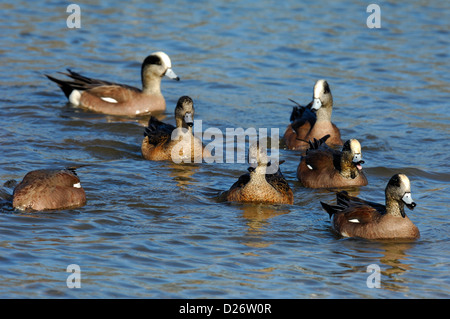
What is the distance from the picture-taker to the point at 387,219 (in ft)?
29.4

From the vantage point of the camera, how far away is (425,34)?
19.7m

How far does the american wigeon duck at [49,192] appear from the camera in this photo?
360 inches

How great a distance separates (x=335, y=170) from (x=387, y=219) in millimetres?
2197

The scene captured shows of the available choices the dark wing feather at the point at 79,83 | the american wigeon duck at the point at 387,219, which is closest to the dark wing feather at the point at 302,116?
the dark wing feather at the point at 79,83

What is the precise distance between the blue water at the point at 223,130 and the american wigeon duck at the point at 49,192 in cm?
16

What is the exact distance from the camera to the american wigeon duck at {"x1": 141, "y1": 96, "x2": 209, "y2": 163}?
476 inches

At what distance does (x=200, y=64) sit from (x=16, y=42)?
4583 mm

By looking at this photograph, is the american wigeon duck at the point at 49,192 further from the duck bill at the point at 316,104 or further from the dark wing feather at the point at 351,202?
the duck bill at the point at 316,104

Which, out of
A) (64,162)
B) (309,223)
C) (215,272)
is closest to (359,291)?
(215,272)

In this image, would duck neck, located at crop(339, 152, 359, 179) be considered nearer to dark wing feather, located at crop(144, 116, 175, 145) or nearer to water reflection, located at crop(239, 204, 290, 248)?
water reflection, located at crop(239, 204, 290, 248)

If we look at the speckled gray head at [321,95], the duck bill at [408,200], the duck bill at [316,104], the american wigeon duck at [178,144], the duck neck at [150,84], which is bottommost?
the duck bill at [408,200]

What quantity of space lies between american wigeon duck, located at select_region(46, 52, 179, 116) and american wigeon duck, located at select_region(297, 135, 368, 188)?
4.62 m

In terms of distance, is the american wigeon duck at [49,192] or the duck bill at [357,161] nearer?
the american wigeon duck at [49,192]

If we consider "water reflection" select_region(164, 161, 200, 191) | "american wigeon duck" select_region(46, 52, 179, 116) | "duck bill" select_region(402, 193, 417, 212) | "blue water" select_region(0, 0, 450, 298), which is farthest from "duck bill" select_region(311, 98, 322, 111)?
"duck bill" select_region(402, 193, 417, 212)
